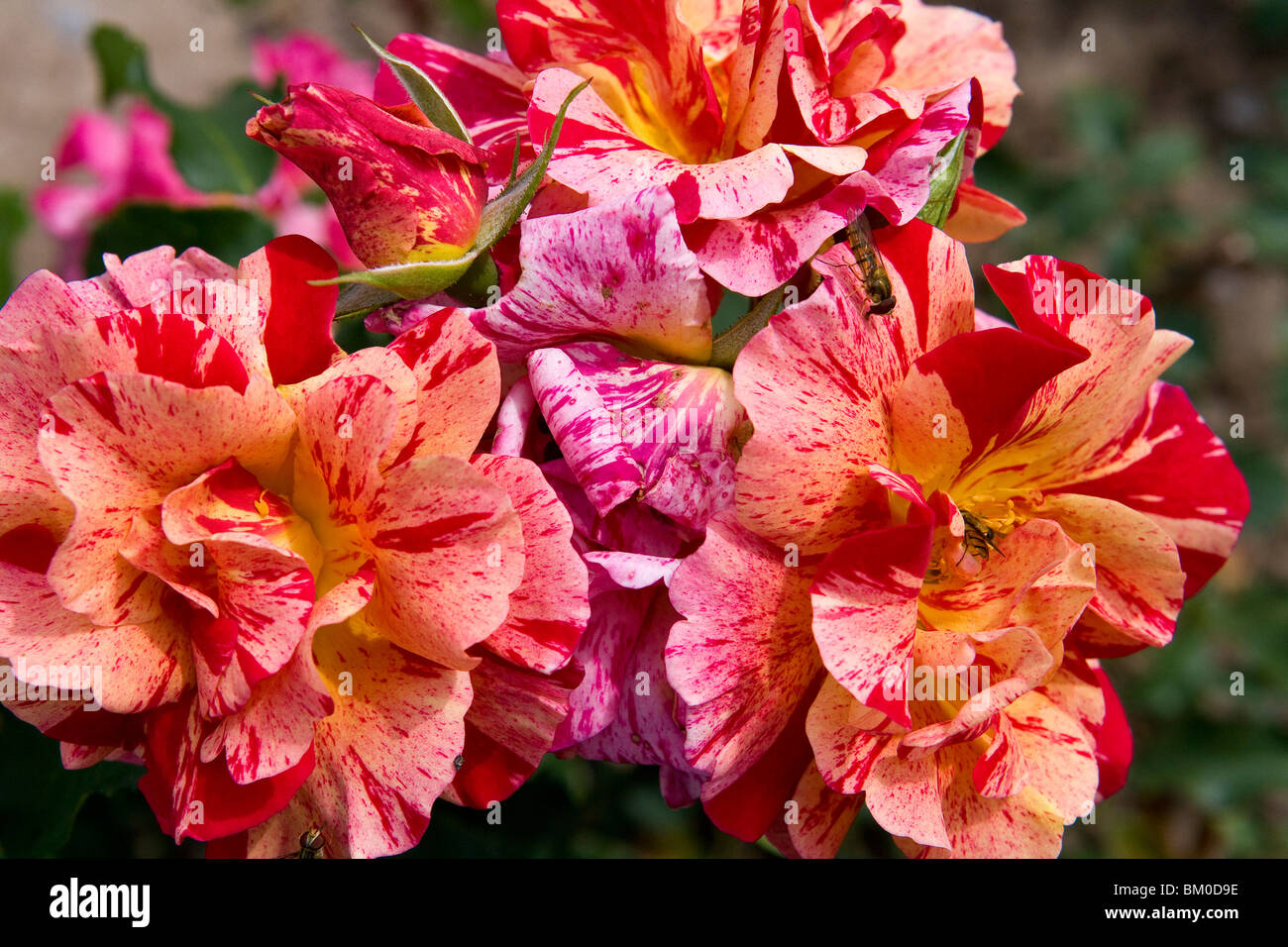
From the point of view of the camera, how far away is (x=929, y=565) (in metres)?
0.95

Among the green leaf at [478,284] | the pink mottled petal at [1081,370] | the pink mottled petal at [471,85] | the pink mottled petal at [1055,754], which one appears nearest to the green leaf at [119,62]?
the pink mottled petal at [471,85]

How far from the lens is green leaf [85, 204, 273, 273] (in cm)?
167

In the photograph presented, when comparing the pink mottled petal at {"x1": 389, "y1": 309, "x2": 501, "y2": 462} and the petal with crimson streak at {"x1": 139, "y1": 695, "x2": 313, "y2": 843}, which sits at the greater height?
the pink mottled petal at {"x1": 389, "y1": 309, "x2": 501, "y2": 462}

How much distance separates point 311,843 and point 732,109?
2.42 ft

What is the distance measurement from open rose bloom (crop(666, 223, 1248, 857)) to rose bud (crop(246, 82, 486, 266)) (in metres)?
0.28

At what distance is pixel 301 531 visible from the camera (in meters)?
0.89

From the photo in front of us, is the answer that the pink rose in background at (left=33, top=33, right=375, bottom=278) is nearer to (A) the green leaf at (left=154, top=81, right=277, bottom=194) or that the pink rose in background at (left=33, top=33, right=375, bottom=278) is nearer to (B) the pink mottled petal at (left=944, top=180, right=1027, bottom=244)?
(A) the green leaf at (left=154, top=81, right=277, bottom=194)

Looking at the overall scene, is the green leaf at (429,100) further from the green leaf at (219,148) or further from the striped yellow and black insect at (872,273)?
the green leaf at (219,148)

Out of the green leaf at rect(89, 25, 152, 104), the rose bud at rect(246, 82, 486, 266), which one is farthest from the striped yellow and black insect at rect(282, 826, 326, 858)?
the green leaf at rect(89, 25, 152, 104)

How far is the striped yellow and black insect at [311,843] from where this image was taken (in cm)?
91

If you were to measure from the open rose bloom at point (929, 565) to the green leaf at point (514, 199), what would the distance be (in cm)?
22

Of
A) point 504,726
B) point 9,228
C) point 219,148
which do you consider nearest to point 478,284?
point 504,726

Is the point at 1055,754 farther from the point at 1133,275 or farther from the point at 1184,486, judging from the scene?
the point at 1133,275
